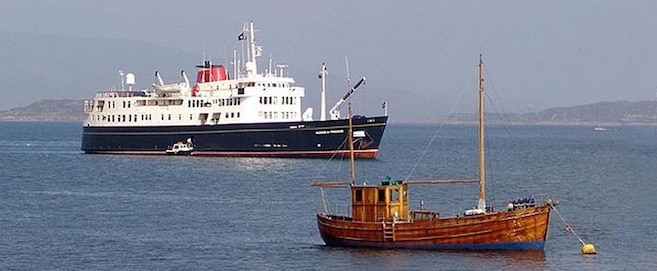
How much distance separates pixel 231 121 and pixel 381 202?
6051cm

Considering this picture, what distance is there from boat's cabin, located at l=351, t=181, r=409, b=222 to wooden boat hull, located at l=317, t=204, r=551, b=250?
1.28 ft

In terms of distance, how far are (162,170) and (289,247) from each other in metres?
46.5

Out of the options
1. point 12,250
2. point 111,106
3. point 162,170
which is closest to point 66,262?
point 12,250

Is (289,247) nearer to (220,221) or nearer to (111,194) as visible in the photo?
(220,221)

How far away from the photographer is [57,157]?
121000 millimetres

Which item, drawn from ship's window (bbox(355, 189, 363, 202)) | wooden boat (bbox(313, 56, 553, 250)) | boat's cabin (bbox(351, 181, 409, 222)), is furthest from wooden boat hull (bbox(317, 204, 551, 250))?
ship's window (bbox(355, 189, 363, 202))

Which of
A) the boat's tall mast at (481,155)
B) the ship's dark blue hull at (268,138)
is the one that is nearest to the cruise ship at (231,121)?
the ship's dark blue hull at (268,138)

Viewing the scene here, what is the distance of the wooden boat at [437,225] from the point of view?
148 ft

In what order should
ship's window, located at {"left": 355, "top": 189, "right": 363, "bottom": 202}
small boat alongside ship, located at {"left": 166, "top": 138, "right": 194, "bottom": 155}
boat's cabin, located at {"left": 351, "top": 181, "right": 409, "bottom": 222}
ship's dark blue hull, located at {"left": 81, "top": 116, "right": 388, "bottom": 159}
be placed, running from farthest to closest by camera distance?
small boat alongside ship, located at {"left": 166, "top": 138, "right": 194, "bottom": 155} < ship's dark blue hull, located at {"left": 81, "top": 116, "right": 388, "bottom": 159} < ship's window, located at {"left": 355, "top": 189, "right": 363, "bottom": 202} < boat's cabin, located at {"left": 351, "top": 181, "right": 409, "bottom": 222}

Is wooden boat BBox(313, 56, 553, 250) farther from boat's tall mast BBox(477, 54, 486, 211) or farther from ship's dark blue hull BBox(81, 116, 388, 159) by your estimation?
ship's dark blue hull BBox(81, 116, 388, 159)

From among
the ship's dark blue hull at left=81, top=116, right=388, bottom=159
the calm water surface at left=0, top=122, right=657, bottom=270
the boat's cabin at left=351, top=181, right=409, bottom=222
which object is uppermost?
the ship's dark blue hull at left=81, top=116, right=388, bottom=159

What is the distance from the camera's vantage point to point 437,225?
1793 inches

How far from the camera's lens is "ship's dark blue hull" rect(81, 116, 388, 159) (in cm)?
10194

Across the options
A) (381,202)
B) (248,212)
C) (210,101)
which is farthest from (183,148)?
(381,202)
